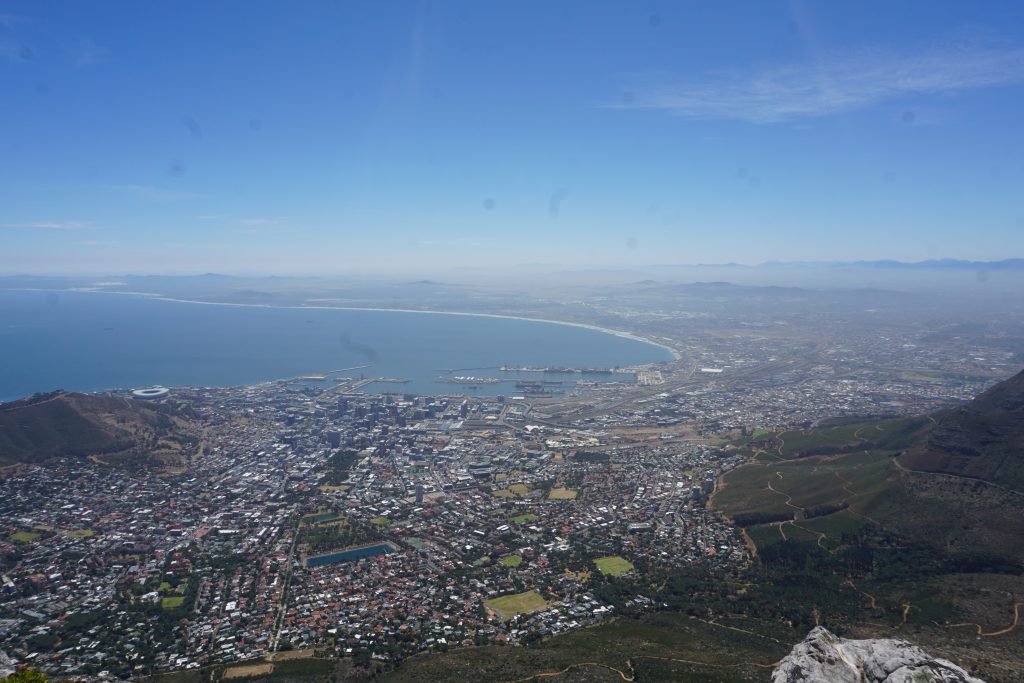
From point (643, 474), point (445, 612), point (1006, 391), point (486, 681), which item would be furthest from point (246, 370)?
point (1006, 391)

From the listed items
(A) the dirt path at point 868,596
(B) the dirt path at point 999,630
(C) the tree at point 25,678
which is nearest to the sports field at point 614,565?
(A) the dirt path at point 868,596

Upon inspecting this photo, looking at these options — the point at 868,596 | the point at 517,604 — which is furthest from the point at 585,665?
the point at 868,596

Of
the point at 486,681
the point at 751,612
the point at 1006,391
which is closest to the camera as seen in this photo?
the point at 486,681

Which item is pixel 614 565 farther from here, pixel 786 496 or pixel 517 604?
pixel 786 496

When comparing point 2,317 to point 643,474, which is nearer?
point 643,474

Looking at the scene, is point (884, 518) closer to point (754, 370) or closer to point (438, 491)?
point (438, 491)

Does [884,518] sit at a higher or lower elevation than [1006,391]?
lower

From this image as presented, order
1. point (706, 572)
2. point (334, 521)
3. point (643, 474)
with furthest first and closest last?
point (643, 474) → point (334, 521) → point (706, 572)
